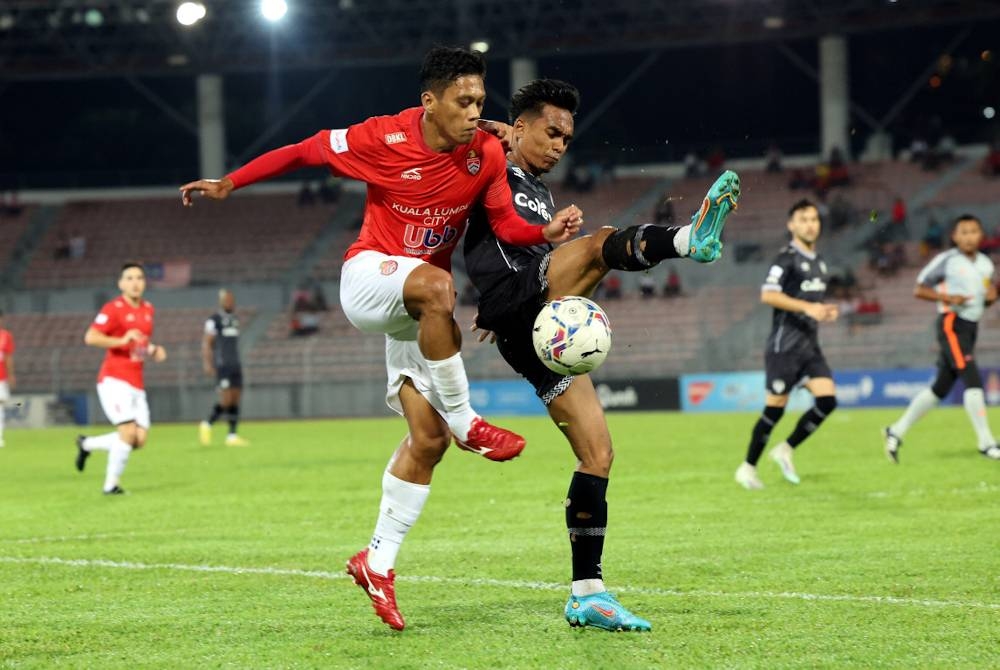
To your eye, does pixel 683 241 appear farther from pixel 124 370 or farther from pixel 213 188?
pixel 124 370

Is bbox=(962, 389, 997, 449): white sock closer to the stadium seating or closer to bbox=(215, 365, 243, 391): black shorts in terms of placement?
bbox=(215, 365, 243, 391): black shorts

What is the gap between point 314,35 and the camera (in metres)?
38.0

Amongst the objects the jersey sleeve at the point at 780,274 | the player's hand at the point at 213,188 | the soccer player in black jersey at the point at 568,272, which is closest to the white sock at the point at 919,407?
the jersey sleeve at the point at 780,274

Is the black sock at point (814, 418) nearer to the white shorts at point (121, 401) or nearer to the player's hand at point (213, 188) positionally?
the white shorts at point (121, 401)

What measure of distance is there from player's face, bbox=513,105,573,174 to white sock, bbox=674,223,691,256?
3.41 feet

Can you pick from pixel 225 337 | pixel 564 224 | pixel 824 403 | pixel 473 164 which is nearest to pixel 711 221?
pixel 564 224

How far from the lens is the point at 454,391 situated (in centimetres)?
564

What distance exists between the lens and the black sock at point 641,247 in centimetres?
515

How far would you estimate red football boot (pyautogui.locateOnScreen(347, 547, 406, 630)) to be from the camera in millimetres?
5520

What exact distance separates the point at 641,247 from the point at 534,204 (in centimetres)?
88

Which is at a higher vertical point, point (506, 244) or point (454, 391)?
point (506, 244)

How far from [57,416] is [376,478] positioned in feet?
61.9

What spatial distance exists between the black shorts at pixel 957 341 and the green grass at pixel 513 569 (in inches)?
37.4

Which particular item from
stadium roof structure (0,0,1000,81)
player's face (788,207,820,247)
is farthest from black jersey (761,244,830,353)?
stadium roof structure (0,0,1000,81)
